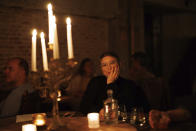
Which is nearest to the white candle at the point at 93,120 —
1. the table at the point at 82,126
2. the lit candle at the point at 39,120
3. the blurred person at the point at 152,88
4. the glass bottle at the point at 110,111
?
the table at the point at 82,126

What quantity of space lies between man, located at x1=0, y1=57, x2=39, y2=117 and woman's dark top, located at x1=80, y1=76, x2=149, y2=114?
718 mm

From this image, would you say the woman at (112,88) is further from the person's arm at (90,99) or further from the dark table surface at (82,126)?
the dark table surface at (82,126)

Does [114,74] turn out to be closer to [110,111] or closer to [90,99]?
A: [90,99]

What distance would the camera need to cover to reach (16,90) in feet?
9.67

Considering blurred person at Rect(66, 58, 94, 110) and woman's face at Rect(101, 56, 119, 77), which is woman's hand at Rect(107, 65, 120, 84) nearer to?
woman's face at Rect(101, 56, 119, 77)

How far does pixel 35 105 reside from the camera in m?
2.98

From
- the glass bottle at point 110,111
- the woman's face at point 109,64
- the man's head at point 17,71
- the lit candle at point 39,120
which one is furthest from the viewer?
the man's head at point 17,71

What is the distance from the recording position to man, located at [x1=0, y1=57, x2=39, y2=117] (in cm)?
287

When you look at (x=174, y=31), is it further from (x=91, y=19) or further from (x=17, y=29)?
(x=17, y=29)

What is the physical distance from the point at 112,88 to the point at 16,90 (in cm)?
112

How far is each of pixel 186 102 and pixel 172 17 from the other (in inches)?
351

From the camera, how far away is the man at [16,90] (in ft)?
9.43

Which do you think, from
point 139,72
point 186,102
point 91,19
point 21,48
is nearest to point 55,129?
point 186,102

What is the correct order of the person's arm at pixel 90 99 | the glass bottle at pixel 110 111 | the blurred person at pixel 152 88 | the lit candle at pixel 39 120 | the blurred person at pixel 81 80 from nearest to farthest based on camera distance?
1. the lit candle at pixel 39 120
2. the glass bottle at pixel 110 111
3. the person's arm at pixel 90 99
4. the blurred person at pixel 152 88
5. the blurred person at pixel 81 80
